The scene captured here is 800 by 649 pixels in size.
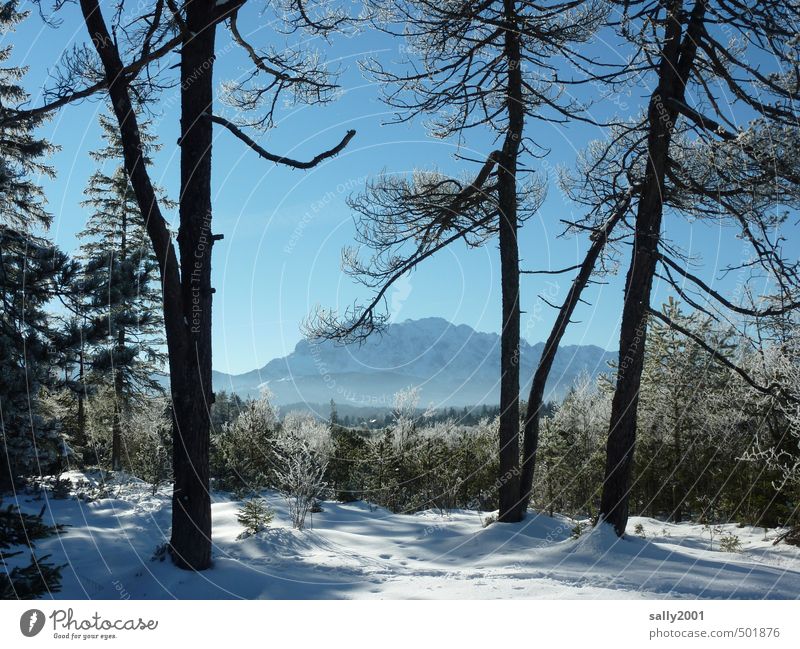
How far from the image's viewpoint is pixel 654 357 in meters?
18.5

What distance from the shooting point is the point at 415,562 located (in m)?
7.30

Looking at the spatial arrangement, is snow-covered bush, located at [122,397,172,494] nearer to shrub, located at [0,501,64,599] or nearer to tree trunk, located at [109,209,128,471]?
tree trunk, located at [109,209,128,471]

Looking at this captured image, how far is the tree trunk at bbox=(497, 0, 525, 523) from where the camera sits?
992 cm

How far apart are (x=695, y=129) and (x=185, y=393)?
6.89 metres

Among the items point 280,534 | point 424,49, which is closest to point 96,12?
point 424,49

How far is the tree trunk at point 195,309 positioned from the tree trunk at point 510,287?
4953 mm

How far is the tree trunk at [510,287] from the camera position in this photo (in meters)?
9.92

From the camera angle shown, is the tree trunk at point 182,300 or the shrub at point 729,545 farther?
the shrub at point 729,545

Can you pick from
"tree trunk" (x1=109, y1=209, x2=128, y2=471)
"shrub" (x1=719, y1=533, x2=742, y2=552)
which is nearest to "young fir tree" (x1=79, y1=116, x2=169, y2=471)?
"tree trunk" (x1=109, y1=209, x2=128, y2=471)

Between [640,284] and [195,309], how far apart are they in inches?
213

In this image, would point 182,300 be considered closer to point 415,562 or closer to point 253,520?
point 253,520

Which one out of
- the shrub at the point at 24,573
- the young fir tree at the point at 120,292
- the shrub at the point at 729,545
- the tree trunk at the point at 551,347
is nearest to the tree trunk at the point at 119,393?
the young fir tree at the point at 120,292

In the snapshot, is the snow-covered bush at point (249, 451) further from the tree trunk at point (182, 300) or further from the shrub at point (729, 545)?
the shrub at point (729, 545)

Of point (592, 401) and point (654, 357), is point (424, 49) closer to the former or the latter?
point (654, 357)
